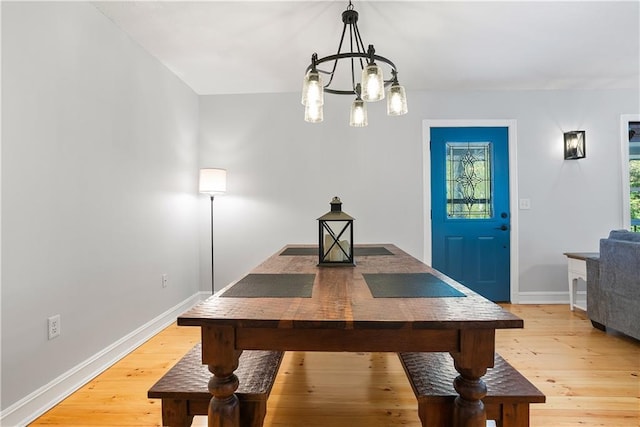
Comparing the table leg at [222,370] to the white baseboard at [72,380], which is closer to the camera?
the table leg at [222,370]

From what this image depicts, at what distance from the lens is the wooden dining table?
3.04ft

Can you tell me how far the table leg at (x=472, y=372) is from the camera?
3.09 ft

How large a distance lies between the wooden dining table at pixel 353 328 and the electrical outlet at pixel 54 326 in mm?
1303

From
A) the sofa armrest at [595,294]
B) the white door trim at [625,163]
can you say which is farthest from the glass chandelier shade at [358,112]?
the white door trim at [625,163]

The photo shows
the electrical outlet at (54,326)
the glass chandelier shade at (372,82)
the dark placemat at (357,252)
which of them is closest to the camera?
the glass chandelier shade at (372,82)

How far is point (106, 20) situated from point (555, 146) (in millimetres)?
4258

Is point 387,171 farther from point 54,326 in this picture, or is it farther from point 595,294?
point 54,326

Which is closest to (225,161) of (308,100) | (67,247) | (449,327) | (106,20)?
(106,20)

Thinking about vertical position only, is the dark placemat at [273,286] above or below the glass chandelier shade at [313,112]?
below

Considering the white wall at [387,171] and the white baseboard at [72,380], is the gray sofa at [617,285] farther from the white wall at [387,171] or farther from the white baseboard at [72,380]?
the white baseboard at [72,380]

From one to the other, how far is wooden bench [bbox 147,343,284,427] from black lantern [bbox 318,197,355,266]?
59 centimetres

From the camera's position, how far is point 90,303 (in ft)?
6.93

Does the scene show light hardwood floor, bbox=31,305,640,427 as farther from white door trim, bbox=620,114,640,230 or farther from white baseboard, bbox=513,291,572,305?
white door trim, bbox=620,114,640,230

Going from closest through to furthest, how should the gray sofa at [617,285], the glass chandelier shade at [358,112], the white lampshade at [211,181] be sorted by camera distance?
the glass chandelier shade at [358,112] < the gray sofa at [617,285] < the white lampshade at [211,181]
